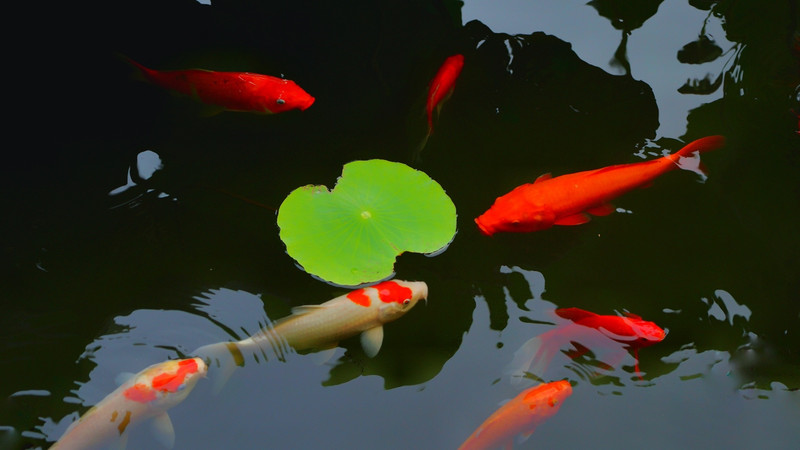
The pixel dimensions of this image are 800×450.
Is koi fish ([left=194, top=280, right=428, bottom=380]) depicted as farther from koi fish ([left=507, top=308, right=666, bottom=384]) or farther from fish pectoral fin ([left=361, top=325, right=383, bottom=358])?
koi fish ([left=507, top=308, right=666, bottom=384])

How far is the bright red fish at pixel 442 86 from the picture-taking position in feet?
7.54

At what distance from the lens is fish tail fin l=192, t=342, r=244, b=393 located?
5.71ft

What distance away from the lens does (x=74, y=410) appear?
65.5 inches

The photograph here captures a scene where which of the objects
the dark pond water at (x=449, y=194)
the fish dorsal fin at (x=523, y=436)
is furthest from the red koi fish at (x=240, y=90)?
the fish dorsal fin at (x=523, y=436)

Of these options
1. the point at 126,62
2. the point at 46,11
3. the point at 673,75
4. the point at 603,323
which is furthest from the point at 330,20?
the point at 603,323

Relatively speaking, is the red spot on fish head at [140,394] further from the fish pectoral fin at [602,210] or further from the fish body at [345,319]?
the fish pectoral fin at [602,210]

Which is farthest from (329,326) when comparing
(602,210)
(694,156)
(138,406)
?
(694,156)

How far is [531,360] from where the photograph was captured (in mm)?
1798

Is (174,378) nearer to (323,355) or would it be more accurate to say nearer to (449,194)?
(323,355)

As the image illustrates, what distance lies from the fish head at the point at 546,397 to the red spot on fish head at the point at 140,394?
102 centimetres

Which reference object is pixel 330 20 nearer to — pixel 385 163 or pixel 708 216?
pixel 385 163

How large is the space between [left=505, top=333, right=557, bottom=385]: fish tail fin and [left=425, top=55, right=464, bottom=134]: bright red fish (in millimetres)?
899

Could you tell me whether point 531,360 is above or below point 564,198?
below

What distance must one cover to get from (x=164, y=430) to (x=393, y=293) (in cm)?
75
